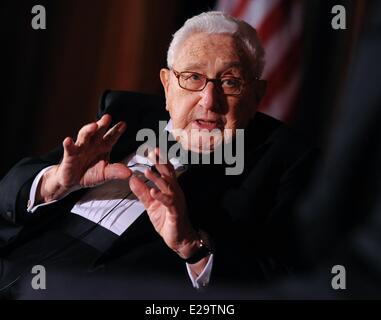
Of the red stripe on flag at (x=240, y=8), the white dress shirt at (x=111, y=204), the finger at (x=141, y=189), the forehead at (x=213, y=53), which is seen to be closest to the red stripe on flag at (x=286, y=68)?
the red stripe on flag at (x=240, y=8)

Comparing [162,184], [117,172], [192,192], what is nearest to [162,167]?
[162,184]

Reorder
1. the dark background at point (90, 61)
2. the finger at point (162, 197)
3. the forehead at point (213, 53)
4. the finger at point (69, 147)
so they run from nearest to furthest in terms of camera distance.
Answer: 1. the finger at point (162, 197)
2. the finger at point (69, 147)
3. the forehead at point (213, 53)
4. the dark background at point (90, 61)

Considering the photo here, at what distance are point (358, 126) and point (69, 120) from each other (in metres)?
1.46

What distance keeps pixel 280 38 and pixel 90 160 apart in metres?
0.72

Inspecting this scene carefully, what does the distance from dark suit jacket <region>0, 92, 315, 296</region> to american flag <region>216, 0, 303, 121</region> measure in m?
0.19

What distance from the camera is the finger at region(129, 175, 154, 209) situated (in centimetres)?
123

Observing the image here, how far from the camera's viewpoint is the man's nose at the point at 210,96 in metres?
1.45

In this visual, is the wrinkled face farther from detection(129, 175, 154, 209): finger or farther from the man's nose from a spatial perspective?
detection(129, 175, 154, 209): finger

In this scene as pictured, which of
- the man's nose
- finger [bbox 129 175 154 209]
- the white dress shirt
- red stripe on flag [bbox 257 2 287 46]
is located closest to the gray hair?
the man's nose

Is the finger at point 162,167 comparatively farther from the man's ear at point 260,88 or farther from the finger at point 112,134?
the man's ear at point 260,88

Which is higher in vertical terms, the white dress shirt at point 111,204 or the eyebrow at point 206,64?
the eyebrow at point 206,64

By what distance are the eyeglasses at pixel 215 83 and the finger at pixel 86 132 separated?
0.29 m

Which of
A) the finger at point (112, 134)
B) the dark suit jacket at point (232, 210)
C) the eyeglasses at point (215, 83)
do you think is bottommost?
the dark suit jacket at point (232, 210)
